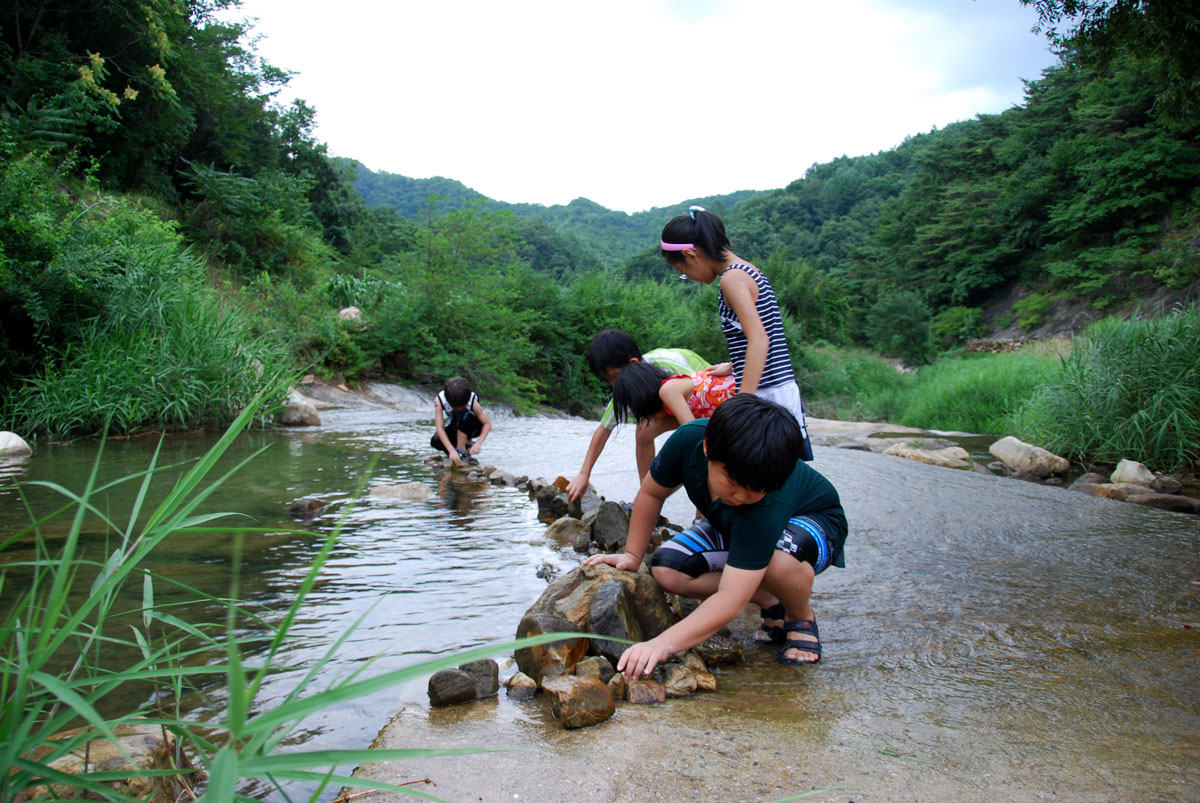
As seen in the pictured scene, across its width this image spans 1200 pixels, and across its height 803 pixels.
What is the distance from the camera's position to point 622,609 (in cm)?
256

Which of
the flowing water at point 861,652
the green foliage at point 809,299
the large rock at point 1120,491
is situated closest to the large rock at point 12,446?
the flowing water at point 861,652

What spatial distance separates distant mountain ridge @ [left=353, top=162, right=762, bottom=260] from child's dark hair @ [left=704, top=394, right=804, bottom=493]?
62043mm

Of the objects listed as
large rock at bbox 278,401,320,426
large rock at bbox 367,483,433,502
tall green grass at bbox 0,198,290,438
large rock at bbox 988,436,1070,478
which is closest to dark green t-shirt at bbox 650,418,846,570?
large rock at bbox 367,483,433,502

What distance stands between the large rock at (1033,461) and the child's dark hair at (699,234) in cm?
590

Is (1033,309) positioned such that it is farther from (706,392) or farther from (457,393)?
(706,392)

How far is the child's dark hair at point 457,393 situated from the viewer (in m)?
7.01

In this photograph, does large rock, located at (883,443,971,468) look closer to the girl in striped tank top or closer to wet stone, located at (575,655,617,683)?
the girl in striped tank top

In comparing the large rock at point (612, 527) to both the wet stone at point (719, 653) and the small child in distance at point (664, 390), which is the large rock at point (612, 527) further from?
the wet stone at point (719, 653)

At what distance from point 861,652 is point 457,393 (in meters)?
5.01

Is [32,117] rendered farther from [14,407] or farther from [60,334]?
[14,407]

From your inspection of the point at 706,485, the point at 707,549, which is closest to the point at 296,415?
the point at 707,549

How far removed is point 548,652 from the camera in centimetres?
240

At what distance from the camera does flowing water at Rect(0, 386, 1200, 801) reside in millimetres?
1788

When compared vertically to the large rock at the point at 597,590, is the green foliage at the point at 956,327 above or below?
above
